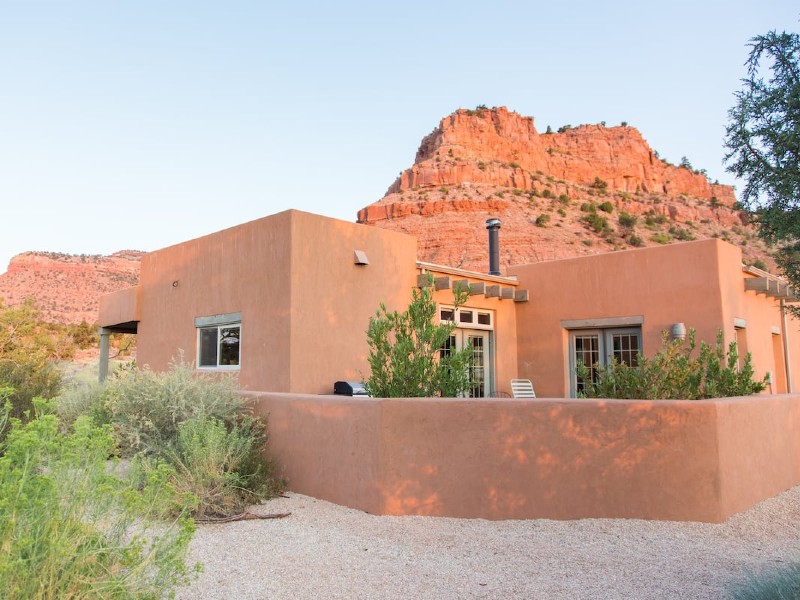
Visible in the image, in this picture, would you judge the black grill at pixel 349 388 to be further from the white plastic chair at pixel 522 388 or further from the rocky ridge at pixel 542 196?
the rocky ridge at pixel 542 196

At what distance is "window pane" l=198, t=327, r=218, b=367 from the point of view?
11359 mm

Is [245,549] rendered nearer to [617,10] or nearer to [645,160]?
[617,10]

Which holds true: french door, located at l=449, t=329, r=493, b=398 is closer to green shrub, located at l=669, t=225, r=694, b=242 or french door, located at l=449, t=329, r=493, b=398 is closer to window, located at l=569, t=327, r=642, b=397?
window, located at l=569, t=327, r=642, b=397

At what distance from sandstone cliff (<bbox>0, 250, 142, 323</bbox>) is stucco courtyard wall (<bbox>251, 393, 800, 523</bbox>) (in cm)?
4469

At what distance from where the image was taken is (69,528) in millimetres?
2676

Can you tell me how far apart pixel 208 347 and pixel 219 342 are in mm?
436

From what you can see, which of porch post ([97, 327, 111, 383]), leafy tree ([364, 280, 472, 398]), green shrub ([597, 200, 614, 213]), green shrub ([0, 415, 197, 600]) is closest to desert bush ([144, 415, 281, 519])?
leafy tree ([364, 280, 472, 398])

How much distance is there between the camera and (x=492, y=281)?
13.5m

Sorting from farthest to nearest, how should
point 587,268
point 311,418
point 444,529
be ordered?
point 587,268 < point 311,418 < point 444,529

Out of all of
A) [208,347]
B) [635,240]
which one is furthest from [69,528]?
[635,240]

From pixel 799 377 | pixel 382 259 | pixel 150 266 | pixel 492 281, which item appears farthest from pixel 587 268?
pixel 150 266

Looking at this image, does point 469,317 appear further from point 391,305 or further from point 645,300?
point 645,300

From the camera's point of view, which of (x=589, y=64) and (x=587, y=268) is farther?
(x=589, y=64)

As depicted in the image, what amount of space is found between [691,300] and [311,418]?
27.0 ft
